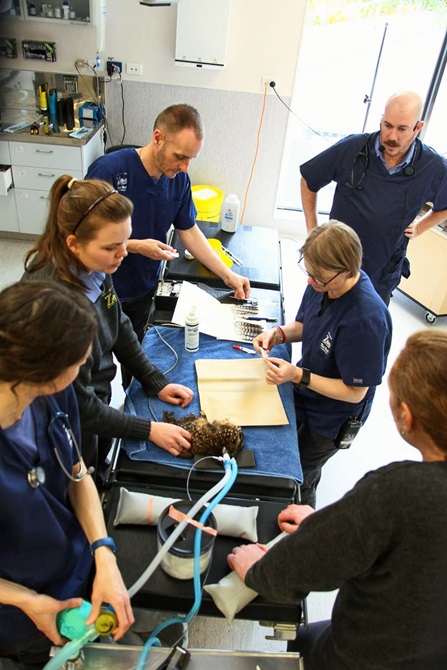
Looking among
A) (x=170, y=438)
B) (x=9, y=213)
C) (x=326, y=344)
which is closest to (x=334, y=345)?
(x=326, y=344)

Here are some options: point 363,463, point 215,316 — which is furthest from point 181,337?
point 363,463

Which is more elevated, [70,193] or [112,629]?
[70,193]

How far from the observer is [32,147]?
142 inches

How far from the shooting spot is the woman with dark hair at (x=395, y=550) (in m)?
0.76

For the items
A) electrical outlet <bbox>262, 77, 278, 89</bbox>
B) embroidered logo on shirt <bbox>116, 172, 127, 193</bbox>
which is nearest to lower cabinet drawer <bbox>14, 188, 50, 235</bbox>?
electrical outlet <bbox>262, 77, 278, 89</bbox>

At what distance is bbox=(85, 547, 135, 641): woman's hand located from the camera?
956 millimetres

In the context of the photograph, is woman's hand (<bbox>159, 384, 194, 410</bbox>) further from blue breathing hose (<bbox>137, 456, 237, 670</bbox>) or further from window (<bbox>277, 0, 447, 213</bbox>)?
window (<bbox>277, 0, 447, 213</bbox>)

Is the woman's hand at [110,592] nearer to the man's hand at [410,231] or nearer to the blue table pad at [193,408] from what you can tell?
the blue table pad at [193,408]

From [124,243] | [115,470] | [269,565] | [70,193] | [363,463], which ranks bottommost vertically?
[363,463]

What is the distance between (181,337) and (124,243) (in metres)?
0.58

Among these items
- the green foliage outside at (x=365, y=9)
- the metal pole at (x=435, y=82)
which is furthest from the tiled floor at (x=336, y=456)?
the green foliage outside at (x=365, y=9)

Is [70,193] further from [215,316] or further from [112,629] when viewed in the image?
[112,629]

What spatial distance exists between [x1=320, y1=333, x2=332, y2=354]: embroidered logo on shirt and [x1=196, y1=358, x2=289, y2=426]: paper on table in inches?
8.5

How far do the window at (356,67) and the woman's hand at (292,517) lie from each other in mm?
3619
